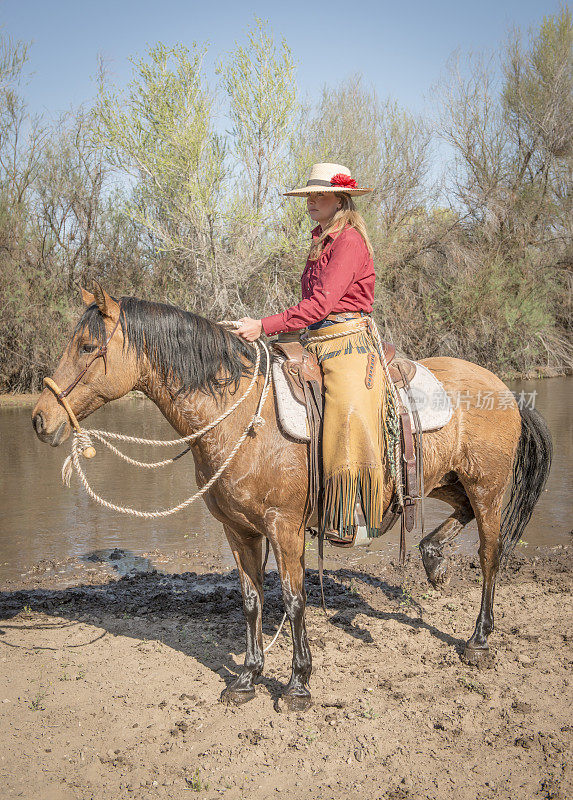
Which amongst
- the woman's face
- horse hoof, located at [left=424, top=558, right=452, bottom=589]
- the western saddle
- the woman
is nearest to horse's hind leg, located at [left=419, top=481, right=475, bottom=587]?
horse hoof, located at [left=424, top=558, right=452, bottom=589]

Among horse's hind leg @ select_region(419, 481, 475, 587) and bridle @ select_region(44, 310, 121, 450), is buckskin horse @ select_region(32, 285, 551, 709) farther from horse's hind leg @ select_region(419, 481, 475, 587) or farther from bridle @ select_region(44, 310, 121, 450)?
horse's hind leg @ select_region(419, 481, 475, 587)

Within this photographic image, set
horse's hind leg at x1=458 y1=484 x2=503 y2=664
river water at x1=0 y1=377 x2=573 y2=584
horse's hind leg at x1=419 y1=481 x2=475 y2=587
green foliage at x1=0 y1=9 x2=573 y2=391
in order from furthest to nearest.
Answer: green foliage at x1=0 y1=9 x2=573 y2=391, river water at x1=0 y1=377 x2=573 y2=584, horse's hind leg at x1=419 y1=481 x2=475 y2=587, horse's hind leg at x1=458 y1=484 x2=503 y2=664

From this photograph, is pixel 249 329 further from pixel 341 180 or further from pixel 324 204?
pixel 341 180

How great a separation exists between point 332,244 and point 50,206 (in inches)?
754

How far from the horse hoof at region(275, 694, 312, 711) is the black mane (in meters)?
1.64

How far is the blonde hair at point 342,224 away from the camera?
3252mm

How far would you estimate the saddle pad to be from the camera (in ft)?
10.5

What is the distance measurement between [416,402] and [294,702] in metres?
1.77

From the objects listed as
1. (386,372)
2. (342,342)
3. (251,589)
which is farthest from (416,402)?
(251,589)

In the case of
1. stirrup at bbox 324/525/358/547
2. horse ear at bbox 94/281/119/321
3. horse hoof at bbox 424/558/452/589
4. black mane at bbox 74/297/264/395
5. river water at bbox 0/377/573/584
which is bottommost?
river water at bbox 0/377/573/584

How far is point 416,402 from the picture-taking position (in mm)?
3617

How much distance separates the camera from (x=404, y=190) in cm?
2347

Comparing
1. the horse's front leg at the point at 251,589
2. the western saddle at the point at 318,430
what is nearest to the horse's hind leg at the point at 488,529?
the western saddle at the point at 318,430

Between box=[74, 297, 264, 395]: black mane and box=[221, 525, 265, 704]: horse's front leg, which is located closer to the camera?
box=[74, 297, 264, 395]: black mane
